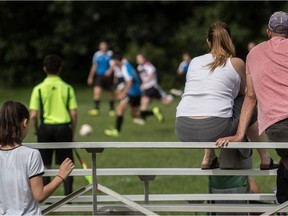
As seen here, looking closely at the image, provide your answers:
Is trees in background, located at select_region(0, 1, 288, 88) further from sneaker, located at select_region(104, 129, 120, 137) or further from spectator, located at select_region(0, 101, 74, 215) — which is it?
spectator, located at select_region(0, 101, 74, 215)

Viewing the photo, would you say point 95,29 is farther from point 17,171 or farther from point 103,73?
point 17,171

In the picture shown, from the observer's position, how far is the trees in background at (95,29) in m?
42.8

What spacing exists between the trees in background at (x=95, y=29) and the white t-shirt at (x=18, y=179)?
36498mm

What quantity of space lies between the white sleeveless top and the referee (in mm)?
3505

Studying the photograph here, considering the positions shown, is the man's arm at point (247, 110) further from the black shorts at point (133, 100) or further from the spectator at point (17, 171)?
the black shorts at point (133, 100)

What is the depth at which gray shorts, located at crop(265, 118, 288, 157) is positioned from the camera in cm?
653

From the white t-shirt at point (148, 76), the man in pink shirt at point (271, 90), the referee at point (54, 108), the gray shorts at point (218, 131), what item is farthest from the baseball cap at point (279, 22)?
the white t-shirt at point (148, 76)

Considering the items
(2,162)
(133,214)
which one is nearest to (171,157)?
(133,214)

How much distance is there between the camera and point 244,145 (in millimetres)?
6520

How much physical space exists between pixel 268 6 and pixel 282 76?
3664 cm

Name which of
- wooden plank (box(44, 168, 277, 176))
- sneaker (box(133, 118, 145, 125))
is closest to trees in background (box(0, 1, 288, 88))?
sneaker (box(133, 118, 145, 125))

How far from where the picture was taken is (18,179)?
566 cm

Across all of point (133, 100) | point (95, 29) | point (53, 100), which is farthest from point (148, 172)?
point (95, 29)

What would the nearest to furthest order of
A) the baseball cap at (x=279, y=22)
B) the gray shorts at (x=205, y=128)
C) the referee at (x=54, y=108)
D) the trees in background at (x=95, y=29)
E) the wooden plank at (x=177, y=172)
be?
1. the baseball cap at (x=279, y=22)
2. the gray shorts at (x=205, y=128)
3. the wooden plank at (x=177, y=172)
4. the referee at (x=54, y=108)
5. the trees in background at (x=95, y=29)
